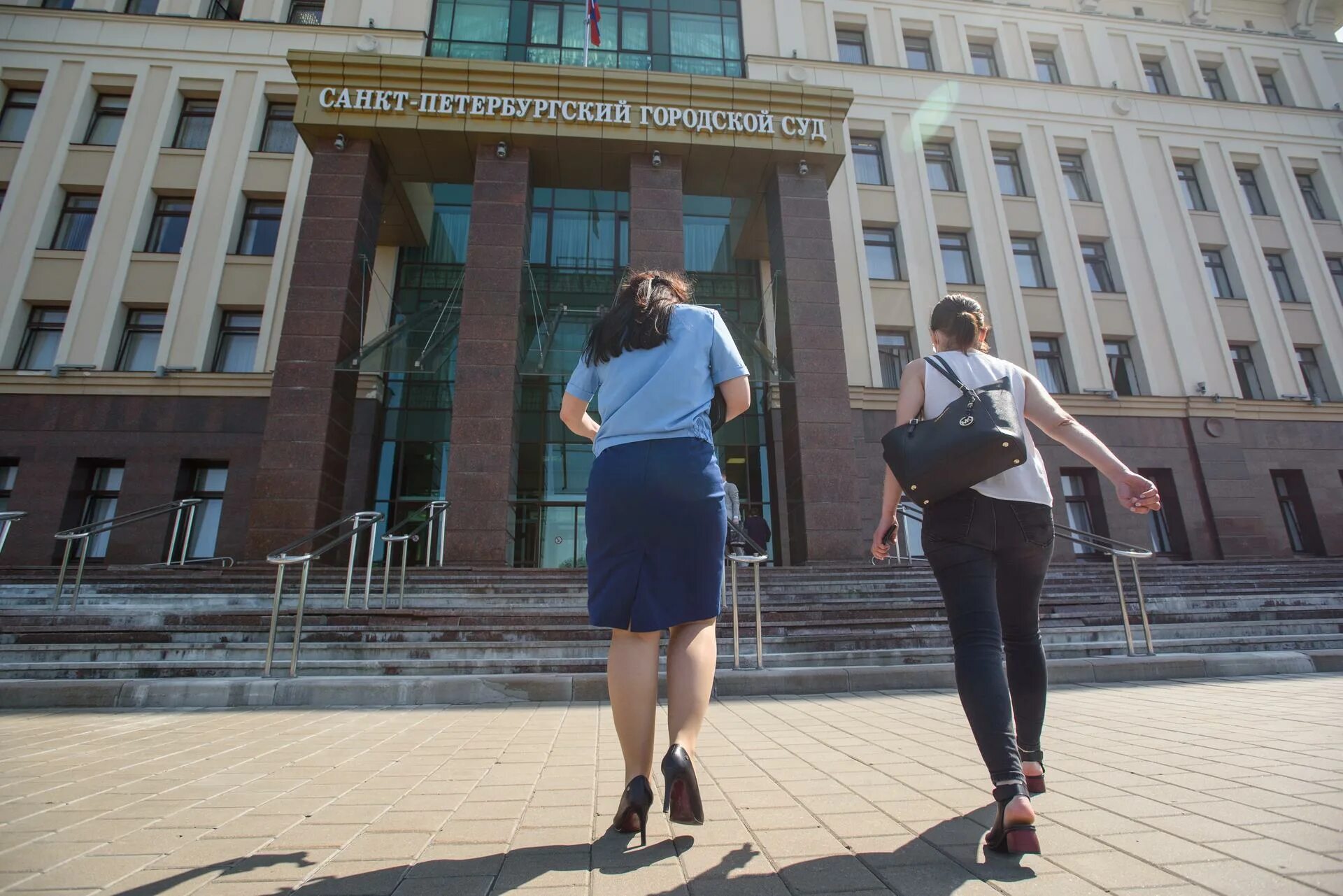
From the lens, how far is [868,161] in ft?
62.3

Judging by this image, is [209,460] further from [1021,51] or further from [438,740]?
[1021,51]

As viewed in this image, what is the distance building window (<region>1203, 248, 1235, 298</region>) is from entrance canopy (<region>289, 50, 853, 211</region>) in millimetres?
12200

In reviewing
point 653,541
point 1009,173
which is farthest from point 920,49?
point 653,541

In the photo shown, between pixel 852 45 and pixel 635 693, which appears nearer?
pixel 635 693

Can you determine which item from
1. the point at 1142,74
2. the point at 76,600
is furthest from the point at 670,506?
the point at 1142,74

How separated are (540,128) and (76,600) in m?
11.7

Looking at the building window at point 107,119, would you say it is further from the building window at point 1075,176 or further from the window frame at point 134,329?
the building window at point 1075,176

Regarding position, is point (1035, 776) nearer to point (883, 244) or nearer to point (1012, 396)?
point (1012, 396)

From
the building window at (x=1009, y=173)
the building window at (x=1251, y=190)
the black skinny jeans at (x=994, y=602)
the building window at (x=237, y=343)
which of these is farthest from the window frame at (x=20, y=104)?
the building window at (x=1251, y=190)

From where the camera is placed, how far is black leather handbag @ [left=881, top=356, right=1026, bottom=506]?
2139mm

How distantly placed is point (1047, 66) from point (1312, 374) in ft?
39.0

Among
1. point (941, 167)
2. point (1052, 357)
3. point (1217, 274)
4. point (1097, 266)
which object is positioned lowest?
point (1052, 357)

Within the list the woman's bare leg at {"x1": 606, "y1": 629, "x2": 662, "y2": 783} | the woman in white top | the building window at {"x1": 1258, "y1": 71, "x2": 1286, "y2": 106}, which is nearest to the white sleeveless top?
the woman in white top

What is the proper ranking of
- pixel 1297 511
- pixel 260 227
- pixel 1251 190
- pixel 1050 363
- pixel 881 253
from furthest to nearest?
pixel 1251 190 < pixel 881 253 < pixel 1050 363 < pixel 1297 511 < pixel 260 227
